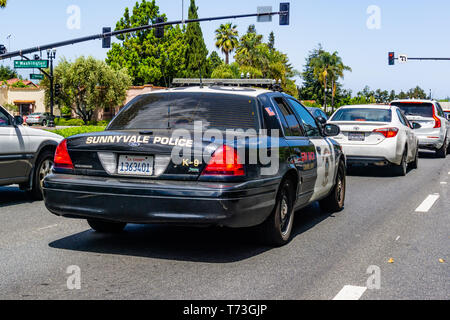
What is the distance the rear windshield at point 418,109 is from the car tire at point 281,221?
14228 mm

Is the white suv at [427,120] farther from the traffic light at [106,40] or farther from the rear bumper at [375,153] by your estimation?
the traffic light at [106,40]

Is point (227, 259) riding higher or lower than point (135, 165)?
lower

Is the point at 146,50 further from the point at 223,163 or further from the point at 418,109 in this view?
the point at 223,163

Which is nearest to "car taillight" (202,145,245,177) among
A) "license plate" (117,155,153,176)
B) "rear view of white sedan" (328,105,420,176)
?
"license plate" (117,155,153,176)

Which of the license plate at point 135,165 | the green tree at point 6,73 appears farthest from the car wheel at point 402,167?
the green tree at point 6,73

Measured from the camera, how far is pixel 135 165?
17.5ft

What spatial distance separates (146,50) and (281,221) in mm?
64632

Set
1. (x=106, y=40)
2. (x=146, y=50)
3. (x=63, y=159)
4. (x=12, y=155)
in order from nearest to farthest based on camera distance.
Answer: (x=63, y=159)
(x=12, y=155)
(x=106, y=40)
(x=146, y=50)

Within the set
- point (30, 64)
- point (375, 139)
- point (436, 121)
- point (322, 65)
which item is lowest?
point (375, 139)

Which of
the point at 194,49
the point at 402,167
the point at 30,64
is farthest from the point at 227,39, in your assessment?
the point at 402,167

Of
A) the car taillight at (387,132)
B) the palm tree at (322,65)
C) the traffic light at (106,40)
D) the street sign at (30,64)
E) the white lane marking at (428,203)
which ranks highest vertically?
the palm tree at (322,65)

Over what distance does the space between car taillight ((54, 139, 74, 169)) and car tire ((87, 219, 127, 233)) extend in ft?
3.29

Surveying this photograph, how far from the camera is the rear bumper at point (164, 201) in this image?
16.6 feet

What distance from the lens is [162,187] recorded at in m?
5.14
